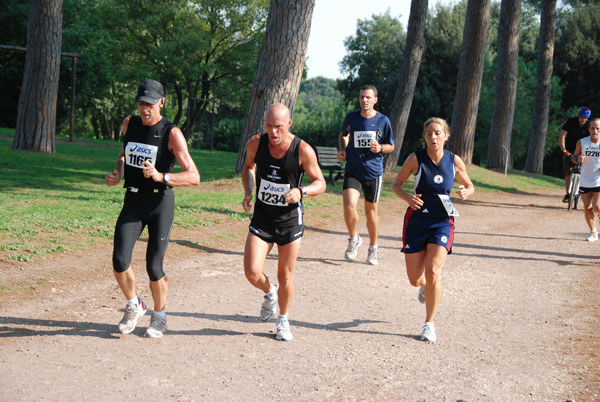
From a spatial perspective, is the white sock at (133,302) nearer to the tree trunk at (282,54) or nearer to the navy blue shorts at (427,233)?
the navy blue shorts at (427,233)

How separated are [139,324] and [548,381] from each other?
346 cm

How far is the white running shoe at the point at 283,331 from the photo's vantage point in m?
5.63

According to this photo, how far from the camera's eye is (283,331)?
5652mm

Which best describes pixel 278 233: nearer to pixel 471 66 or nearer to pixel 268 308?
pixel 268 308

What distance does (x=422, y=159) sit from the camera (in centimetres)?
612

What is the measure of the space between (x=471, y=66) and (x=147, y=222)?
61.6 ft

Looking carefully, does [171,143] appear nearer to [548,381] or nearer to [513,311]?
[548,381]

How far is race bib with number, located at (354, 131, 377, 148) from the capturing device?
8953mm

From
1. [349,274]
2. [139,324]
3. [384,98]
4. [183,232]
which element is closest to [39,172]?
[183,232]

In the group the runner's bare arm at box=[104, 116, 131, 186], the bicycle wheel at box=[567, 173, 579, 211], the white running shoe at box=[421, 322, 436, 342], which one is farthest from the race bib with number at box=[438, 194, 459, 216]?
the bicycle wheel at box=[567, 173, 579, 211]

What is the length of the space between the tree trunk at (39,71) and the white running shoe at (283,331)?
1540 centimetres

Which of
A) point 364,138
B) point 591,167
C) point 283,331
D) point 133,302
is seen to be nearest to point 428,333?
point 283,331

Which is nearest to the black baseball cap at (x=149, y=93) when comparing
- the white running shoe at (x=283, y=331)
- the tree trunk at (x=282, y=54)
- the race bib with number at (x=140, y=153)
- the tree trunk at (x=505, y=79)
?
the race bib with number at (x=140, y=153)

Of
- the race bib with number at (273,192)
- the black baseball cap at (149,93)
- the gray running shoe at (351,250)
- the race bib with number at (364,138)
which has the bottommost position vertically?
the gray running shoe at (351,250)
